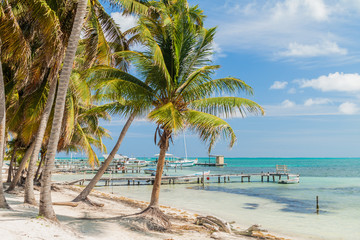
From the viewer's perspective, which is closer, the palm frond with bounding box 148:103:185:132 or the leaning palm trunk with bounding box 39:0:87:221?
the leaning palm trunk with bounding box 39:0:87:221

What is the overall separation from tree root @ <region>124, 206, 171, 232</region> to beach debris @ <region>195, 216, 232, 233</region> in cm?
180

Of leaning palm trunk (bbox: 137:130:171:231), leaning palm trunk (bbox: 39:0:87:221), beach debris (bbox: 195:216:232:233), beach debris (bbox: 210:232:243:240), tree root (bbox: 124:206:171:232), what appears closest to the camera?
leaning palm trunk (bbox: 39:0:87:221)

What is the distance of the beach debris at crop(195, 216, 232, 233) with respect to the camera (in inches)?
460

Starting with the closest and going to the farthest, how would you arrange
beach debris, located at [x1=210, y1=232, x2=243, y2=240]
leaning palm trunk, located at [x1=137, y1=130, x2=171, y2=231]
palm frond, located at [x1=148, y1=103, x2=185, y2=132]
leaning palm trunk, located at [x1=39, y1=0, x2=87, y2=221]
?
leaning palm trunk, located at [x1=39, y1=0, x2=87, y2=221] → palm frond, located at [x1=148, y1=103, x2=185, y2=132] → beach debris, located at [x1=210, y1=232, x2=243, y2=240] → leaning palm trunk, located at [x1=137, y1=130, x2=171, y2=231]

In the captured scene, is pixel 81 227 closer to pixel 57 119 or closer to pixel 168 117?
pixel 57 119

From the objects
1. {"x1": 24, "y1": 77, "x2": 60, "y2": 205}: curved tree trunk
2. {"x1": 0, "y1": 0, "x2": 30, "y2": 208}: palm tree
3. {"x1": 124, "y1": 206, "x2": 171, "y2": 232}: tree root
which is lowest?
{"x1": 124, "y1": 206, "x2": 171, "y2": 232}: tree root

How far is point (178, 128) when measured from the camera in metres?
9.48

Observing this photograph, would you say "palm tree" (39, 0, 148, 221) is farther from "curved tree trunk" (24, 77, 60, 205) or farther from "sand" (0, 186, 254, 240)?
"curved tree trunk" (24, 77, 60, 205)

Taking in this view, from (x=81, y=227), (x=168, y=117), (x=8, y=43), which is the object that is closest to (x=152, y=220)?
(x=81, y=227)

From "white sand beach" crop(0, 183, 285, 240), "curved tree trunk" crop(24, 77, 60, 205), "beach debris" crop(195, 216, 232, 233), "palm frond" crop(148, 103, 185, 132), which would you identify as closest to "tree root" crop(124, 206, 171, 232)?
"white sand beach" crop(0, 183, 285, 240)

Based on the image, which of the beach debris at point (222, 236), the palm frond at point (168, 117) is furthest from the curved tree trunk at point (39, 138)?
the beach debris at point (222, 236)

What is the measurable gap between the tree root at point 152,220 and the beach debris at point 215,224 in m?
1.80

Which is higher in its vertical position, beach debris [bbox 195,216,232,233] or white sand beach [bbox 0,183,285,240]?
white sand beach [bbox 0,183,285,240]

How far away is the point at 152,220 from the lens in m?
10.9
